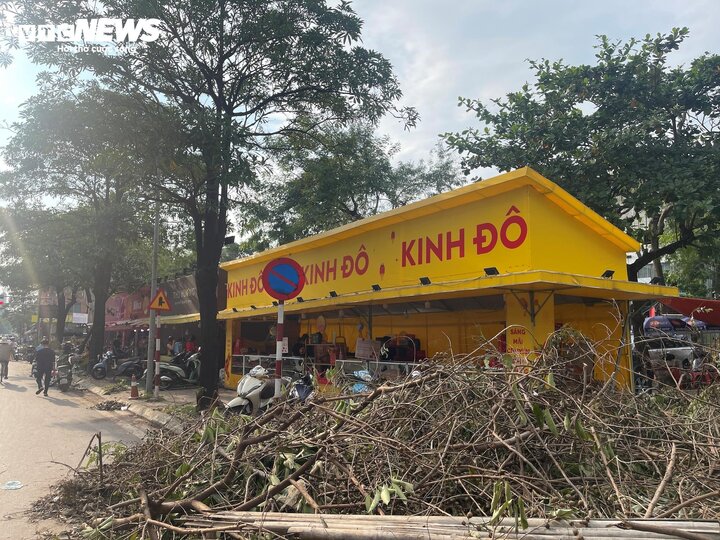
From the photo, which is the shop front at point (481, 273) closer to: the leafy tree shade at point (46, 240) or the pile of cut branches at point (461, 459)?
the pile of cut branches at point (461, 459)

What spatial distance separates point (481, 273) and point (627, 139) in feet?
17.6

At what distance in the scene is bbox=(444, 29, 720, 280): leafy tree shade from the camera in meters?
11.1

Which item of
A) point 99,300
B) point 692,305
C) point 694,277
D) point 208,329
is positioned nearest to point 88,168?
point 208,329

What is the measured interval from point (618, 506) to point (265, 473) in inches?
88.5

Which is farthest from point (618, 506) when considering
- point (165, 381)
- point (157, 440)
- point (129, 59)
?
point (165, 381)

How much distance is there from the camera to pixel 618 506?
3.04 m

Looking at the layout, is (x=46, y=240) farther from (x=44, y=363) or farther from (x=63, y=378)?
(x=44, y=363)

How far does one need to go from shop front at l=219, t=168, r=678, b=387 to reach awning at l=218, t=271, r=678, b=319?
0.02 metres

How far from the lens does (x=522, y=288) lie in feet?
25.3

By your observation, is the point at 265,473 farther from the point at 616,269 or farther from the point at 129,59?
the point at 129,59

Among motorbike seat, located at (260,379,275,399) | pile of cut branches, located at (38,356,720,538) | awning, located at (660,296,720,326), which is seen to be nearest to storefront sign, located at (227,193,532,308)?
motorbike seat, located at (260,379,275,399)

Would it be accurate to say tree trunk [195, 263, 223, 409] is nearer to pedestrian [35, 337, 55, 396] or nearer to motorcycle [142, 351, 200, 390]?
motorcycle [142, 351, 200, 390]

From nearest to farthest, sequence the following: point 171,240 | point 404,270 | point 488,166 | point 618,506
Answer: point 618,506
point 404,270
point 488,166
point 171,240

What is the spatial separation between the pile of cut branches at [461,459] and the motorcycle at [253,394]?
2.81 m
